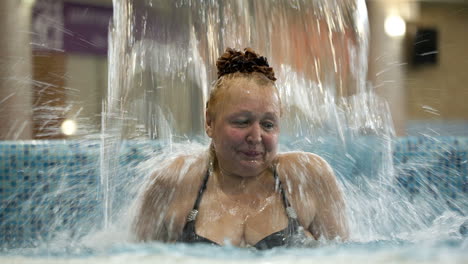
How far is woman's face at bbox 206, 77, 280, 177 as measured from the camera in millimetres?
1618

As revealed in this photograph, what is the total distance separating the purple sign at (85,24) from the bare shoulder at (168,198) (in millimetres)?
2755

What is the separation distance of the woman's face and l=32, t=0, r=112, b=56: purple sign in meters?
2.88

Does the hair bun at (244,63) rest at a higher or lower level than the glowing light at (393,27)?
lower

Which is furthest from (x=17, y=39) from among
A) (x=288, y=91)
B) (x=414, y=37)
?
(x=414, y=37)

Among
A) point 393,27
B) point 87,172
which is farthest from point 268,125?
point 393,27

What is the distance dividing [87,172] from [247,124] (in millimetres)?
1548

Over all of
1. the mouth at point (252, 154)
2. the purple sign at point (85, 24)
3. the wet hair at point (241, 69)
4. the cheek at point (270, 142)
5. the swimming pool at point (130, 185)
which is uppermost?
the purple sign at point (85, 24)

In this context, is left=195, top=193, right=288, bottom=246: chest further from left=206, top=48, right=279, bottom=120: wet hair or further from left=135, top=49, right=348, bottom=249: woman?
left=206, top=48, right=279, bottom=120: wet hair

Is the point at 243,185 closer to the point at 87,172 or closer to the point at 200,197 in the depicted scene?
the point at 200,197

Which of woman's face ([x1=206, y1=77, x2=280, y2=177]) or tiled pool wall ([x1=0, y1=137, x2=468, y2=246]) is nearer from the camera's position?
woman's face ([x1=206, y1=77, x2=280, y2=177])

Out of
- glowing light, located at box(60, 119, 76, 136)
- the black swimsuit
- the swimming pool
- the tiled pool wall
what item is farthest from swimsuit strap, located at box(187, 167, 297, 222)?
glowing light, located at box(60, 119, 76, 136)

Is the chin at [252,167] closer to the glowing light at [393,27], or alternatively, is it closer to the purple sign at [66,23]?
the purple sign at [66,23]

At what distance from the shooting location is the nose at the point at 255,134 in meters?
1.59

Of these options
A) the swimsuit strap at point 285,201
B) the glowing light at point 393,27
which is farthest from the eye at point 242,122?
the glowing light at point 393,27
